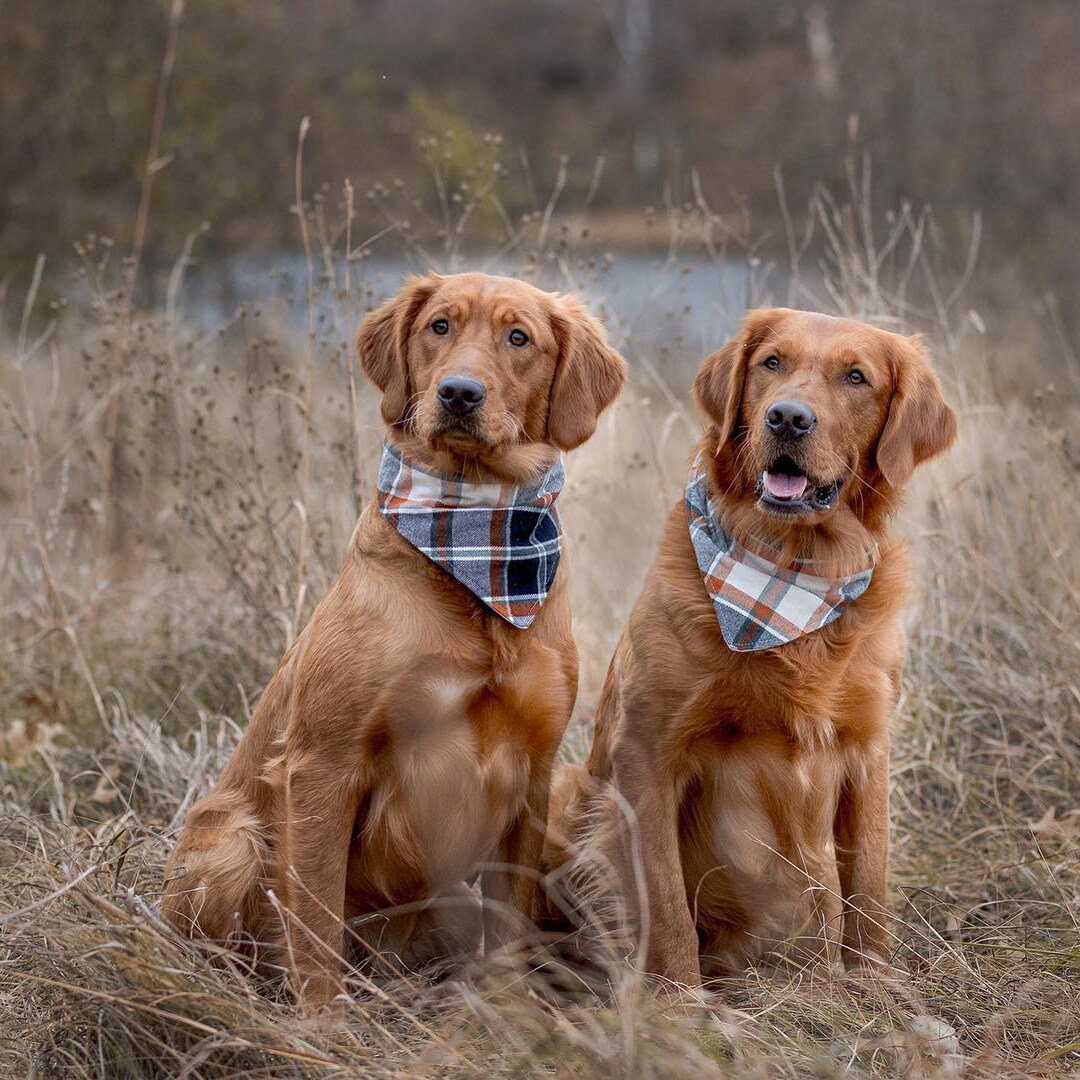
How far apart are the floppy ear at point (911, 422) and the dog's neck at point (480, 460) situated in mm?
757

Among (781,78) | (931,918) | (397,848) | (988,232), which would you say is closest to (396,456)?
(397,848)

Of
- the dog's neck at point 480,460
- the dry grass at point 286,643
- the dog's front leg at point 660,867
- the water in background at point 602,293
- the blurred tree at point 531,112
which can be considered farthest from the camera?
the blurred tree at point 531,112

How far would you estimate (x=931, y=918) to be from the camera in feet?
11.0

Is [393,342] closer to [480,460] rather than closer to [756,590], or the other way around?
[480,460]

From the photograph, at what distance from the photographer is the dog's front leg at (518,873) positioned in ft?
9.34

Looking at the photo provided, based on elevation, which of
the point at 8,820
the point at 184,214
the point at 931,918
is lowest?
the point at 931,918

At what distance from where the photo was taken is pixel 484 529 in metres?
2.80

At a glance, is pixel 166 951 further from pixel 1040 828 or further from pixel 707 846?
pixel 1040 828

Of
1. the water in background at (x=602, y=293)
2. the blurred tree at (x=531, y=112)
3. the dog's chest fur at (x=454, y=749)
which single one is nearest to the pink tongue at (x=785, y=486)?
the dog's chest fur at (x=454, y=749)

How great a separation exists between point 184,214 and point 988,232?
7079mm

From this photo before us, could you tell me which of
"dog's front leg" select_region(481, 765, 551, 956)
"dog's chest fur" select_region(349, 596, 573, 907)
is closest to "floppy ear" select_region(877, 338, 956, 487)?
"dog's chest fur" select_region(349, 596, 573, 907)

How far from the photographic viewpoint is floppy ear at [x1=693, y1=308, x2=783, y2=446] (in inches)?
114

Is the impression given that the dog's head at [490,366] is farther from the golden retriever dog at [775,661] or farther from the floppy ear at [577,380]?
the golden retriever dog at [775,661]

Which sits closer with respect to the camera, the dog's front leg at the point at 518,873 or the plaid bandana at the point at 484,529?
the plaid bandana at the point at 484,529
